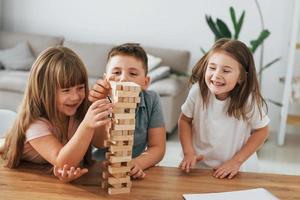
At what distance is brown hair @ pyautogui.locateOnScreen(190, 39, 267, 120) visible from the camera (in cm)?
166

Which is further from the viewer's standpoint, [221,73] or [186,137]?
[186,137]

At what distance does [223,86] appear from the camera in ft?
5.37

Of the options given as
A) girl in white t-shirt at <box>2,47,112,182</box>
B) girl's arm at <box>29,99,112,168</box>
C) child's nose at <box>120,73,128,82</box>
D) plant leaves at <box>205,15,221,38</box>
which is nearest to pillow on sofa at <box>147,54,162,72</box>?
plant leaves at <box>205,15,221,38</box>

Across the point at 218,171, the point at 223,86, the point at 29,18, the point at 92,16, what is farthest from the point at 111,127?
the point at 29,18

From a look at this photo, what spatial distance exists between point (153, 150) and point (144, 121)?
0.39 ft

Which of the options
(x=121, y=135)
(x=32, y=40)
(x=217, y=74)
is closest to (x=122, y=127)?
(x=121, y=135)

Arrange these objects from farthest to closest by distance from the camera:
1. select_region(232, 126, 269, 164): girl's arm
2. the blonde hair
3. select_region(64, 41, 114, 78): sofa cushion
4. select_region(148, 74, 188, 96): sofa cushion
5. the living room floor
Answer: select_region(64, 41, 114, 78): sofa cushion, select_region(148, 74, 188, 96): sofa cushion, the living room floor, select_region(232, 126, 269, 164): girl's arm, the blonde hair

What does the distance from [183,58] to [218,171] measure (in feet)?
10.6

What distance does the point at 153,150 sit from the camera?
5.01 feet

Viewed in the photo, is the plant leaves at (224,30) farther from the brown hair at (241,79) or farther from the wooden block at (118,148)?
the wooden block at (118,148)

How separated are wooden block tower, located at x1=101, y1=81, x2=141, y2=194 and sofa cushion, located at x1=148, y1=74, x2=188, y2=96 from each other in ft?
8.70

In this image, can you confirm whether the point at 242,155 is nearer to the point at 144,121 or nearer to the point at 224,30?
the point at 144,121

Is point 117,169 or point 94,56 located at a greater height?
point 117,169

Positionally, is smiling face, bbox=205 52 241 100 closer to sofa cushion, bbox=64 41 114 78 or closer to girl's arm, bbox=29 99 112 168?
girl's arm, bbox=29 99 112 168
